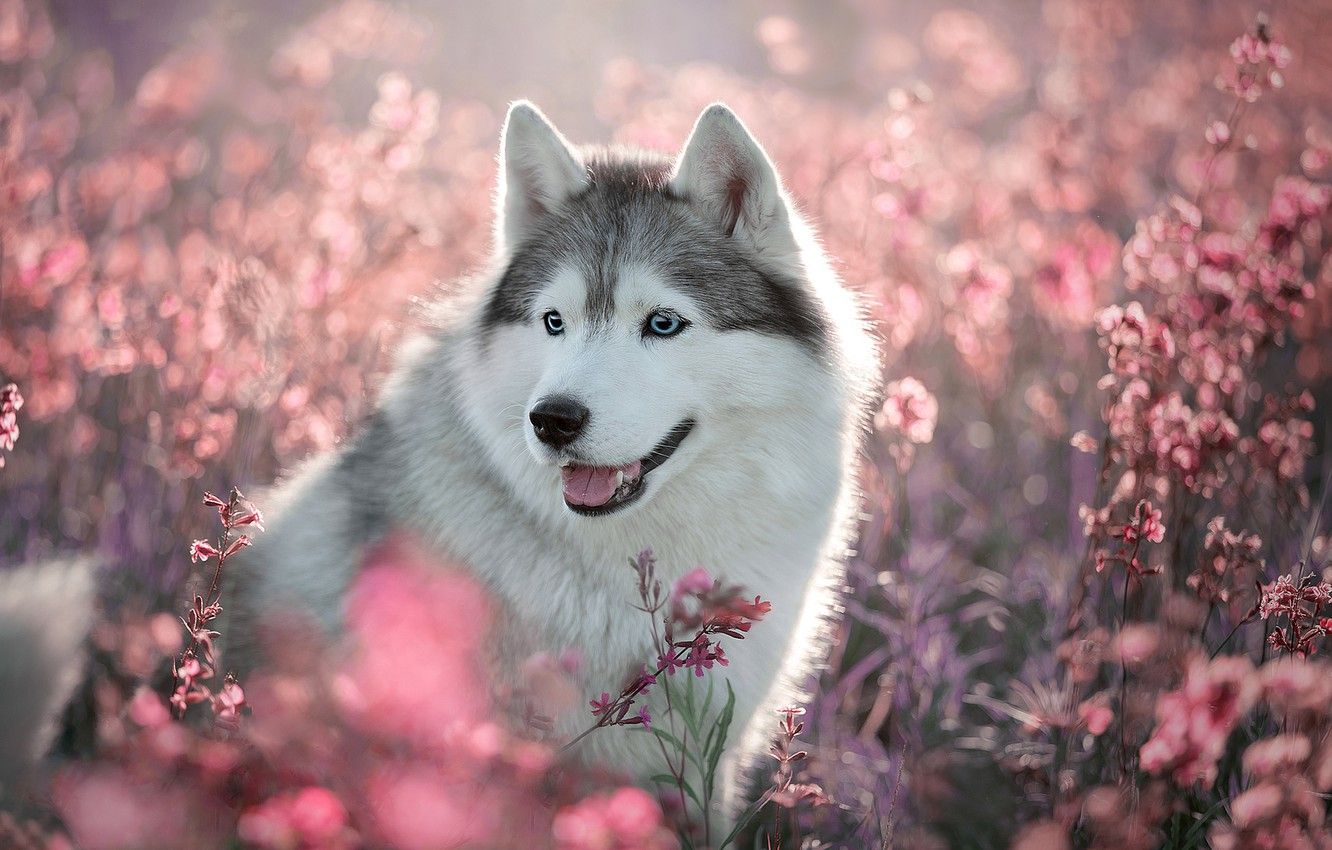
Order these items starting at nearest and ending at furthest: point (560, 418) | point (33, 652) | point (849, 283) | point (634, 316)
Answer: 1. point (33, 652)
2. point (560, 418)
3. point (634, 316)
4. point (849, 283)

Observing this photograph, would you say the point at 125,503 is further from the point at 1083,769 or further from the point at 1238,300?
the point at 1238,300

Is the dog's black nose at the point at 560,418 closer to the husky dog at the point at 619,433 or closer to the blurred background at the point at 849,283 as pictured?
the husky dog at the point at 619,433

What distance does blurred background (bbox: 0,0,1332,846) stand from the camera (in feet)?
10.1

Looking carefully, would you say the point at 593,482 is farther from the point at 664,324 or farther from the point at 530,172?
the point at 530,172

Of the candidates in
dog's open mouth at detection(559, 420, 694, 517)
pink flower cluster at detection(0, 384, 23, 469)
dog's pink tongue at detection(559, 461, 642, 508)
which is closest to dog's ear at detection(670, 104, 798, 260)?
dog's open mouth at detection(559, 420, 694, 517)

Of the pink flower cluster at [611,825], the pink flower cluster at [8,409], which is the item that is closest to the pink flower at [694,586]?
the pink flower cluster at [611,825]

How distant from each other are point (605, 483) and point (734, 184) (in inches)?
37.7

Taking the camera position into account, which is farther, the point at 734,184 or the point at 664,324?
the point at 734,184

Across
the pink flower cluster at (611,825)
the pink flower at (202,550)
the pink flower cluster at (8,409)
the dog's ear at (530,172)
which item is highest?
the dog's ear at (530,172)

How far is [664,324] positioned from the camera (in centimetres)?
256

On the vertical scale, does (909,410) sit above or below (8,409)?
above

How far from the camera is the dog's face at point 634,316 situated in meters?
2.35

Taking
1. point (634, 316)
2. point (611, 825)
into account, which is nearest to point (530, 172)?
point (634, 316)

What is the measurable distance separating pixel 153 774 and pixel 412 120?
8.76 feet
